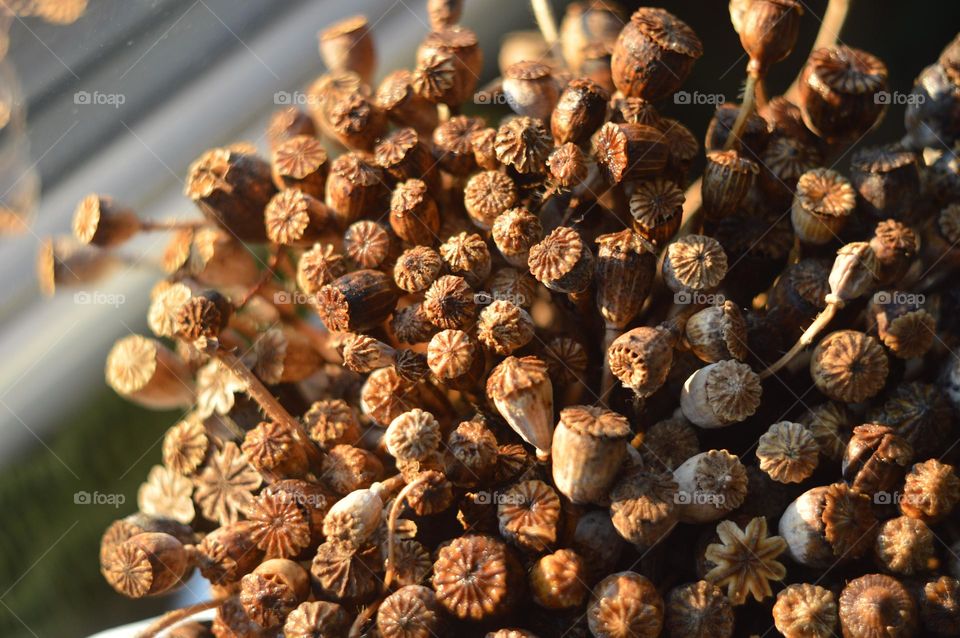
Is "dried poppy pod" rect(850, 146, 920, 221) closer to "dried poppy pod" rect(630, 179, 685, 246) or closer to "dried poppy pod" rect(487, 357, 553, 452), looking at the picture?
"dried poppy pod" rect(630, 179, 685, 246)

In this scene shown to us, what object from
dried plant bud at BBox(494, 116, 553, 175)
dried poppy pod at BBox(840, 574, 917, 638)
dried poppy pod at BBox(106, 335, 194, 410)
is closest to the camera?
dried poppy pod at BBox(840, 574, 917, 638)

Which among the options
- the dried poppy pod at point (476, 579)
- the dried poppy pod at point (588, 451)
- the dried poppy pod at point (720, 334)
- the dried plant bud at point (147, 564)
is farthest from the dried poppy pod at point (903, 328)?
the dried plant bud at point (147, 564)

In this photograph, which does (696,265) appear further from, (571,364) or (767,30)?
(767,30)

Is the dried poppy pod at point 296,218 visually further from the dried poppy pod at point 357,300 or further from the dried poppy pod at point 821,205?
the dried poppy pod at point 821,205

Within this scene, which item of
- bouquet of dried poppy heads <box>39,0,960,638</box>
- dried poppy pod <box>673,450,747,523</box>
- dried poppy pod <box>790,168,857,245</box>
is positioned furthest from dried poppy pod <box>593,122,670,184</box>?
dried poppy pod <box>673,450,747,523</box>

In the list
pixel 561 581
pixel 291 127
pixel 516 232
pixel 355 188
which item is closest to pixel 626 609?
pixel 561 581

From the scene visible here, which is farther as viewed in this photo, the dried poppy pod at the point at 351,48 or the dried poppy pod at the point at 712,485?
the dried poppy pod at the point at 351,48

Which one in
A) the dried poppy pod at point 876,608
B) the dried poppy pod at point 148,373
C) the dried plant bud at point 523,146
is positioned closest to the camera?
the dried poppy pod at point 876,608
